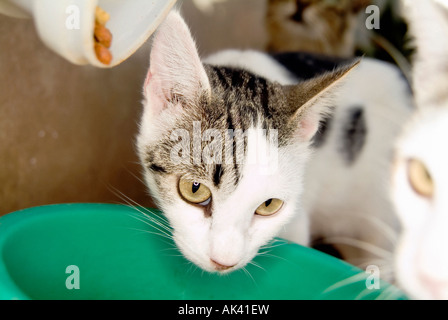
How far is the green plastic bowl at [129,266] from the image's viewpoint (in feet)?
2.89

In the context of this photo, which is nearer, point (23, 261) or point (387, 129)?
point (23, 261)

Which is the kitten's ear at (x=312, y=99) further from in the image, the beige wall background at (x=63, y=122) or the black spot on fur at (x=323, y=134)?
the beige wall background at (x=63, y=122)

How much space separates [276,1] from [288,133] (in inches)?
46.5

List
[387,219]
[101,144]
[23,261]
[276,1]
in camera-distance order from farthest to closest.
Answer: [276,1] < [101,144] < [387,219] < [23,261]

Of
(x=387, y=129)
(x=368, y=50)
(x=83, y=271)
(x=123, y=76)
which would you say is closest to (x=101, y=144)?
(x=123, y=76)

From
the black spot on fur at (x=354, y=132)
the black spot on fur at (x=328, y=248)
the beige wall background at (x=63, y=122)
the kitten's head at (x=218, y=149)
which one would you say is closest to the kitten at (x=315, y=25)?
the beige wall background at (x=63, y=122)

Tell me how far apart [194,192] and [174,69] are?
25 cm

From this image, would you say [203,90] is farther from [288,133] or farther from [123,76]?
[123,76]

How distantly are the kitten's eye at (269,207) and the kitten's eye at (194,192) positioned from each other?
0.12 meters

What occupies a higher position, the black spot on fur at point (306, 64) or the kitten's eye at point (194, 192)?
the black spot on fur at point (306, 64)

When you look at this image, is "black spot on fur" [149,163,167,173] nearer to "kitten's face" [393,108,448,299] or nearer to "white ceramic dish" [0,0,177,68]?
"white ceramic dish" [0,0,177,68]
